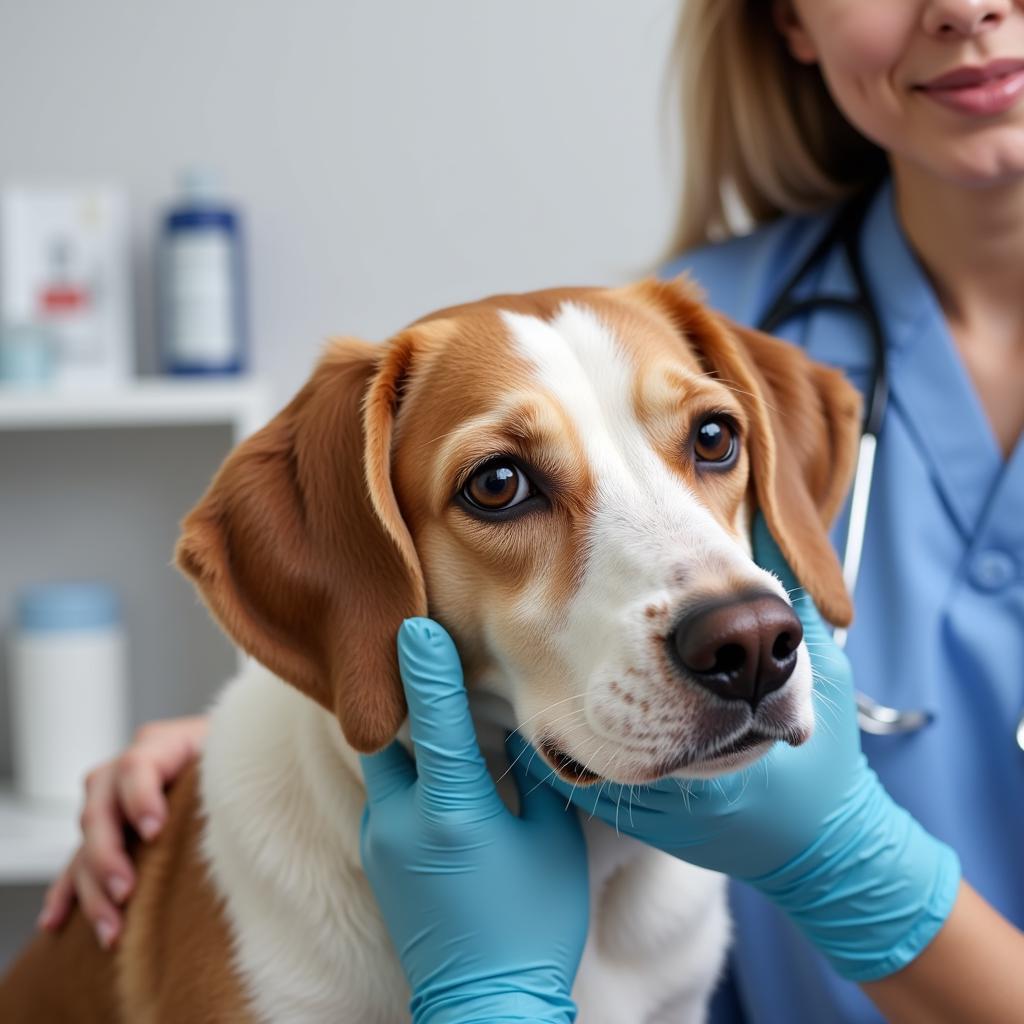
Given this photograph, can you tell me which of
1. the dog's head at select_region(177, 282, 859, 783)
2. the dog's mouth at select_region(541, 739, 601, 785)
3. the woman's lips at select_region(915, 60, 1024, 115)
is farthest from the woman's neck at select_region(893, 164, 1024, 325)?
the dog's mouth at select_region(541, 739, 601, 785)

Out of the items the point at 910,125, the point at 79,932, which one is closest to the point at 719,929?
the point at 79,932

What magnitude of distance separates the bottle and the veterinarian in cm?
90

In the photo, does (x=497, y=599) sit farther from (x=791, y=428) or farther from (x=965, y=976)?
(x=965, y=976)

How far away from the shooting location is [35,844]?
1943 millimetres

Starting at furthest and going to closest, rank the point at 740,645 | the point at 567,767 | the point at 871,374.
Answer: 1. the point at 871,374
2. the point at 567,767
3. the point at 740,645

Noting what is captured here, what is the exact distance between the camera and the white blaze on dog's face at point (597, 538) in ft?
2.82

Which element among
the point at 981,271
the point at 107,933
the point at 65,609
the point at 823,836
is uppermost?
the point at 981,271

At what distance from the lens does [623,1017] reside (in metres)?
1.10

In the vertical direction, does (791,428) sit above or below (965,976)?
above

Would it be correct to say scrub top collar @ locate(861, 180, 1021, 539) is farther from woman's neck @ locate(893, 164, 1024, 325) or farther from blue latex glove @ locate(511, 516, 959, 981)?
blue latex glove @ locate(511, 516, 959, 981)

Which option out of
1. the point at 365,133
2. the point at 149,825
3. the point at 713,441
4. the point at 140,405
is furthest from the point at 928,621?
the point at 365,133

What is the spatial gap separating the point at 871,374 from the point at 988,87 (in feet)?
1.11

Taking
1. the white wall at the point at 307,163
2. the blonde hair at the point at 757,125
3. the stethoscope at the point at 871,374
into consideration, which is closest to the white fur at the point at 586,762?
the stethoscope at the point at 871,374

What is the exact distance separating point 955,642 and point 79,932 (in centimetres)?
101
